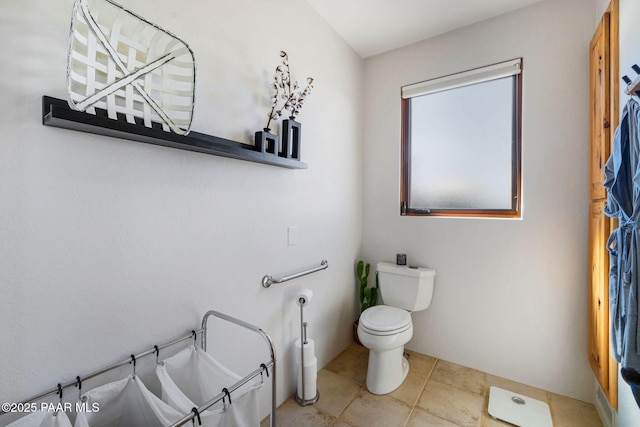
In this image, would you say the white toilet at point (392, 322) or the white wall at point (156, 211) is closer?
the white wall at point (156, 211)

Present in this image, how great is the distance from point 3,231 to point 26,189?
129 mm

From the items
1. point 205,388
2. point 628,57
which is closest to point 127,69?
point 205,388

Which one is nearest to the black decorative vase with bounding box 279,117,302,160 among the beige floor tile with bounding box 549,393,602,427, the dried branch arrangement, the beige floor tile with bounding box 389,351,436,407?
the dried branch arrangement

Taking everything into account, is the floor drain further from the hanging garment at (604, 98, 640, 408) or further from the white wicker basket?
the white wicker basket

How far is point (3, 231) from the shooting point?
0.79 m

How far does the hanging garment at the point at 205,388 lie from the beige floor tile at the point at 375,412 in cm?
87

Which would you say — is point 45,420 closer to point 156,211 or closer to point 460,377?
point 156,211

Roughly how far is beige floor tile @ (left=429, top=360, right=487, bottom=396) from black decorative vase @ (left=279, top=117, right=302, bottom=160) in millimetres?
1833

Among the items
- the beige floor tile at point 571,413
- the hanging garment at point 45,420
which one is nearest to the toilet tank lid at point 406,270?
the beige floor tile at point 571,413

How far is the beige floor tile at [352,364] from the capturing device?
205 centimetres

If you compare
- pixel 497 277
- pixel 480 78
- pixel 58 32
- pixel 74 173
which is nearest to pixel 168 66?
pixel 58 32

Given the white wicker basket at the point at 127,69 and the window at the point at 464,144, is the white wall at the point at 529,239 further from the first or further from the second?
the white wicker basket at the point at 127,69

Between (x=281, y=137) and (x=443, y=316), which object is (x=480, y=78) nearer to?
(x=281, y=137)

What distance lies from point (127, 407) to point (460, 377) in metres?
2.04
